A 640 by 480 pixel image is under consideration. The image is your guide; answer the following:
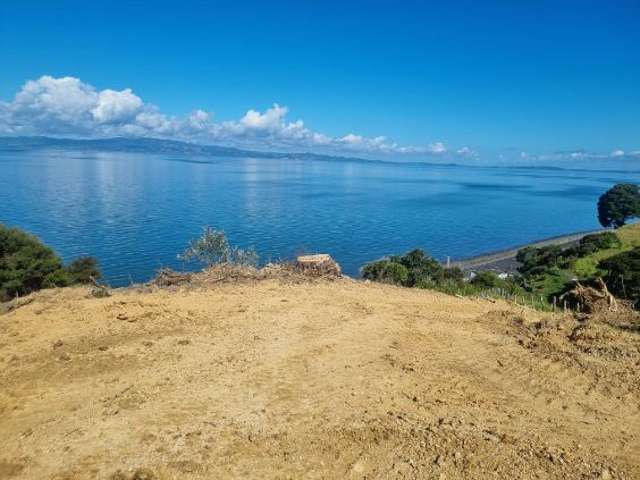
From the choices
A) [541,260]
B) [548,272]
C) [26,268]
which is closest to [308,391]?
[26,268]

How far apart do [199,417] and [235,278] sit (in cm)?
743

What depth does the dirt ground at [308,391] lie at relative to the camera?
6.17 m

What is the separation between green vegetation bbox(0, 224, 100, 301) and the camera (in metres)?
23.0

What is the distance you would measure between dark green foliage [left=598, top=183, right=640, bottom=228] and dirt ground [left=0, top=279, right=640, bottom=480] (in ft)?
253

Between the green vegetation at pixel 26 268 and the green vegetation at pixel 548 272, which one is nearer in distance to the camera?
the green vegetation at pixel 26 268

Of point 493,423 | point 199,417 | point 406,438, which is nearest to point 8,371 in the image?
point 199,417

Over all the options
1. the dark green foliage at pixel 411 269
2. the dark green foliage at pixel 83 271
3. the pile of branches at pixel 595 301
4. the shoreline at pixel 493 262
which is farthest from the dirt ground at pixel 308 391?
the shoreline at pixel 493 262

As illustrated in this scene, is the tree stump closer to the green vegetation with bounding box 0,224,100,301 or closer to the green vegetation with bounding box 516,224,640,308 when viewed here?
the green vegetation with bounding box 0,224,100,301

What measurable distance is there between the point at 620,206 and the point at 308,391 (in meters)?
85.0

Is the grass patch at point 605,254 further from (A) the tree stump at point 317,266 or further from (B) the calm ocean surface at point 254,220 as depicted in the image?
(A) the tree stump at point 317,266

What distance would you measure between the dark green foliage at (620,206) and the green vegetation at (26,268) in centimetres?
8011

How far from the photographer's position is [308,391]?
7.95m

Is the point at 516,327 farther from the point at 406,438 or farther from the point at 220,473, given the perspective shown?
the point at 220,473

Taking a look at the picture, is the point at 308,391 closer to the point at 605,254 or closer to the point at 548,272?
the point at 548,272
